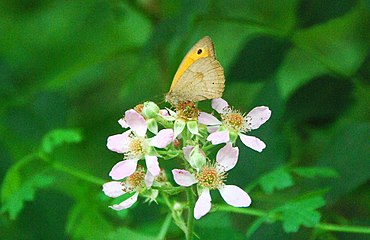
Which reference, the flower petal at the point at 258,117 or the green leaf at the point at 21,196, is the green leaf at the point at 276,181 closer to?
the flower petal at the point at 258,117

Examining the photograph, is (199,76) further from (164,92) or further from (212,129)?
(164,92)

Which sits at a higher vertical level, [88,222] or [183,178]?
[88,222]

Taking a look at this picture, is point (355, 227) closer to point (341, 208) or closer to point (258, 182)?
point (258, 182)

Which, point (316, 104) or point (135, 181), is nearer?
point (135, 181)

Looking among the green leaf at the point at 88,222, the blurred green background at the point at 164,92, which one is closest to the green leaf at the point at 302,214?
the blurred green background at the point at 164,92

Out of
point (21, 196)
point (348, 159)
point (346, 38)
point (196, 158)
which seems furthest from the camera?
point (346, 38)

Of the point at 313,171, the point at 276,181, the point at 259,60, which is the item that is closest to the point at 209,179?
the point at 276,181

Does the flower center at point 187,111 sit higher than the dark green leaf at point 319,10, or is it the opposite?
the dark green leaf at point 319,10
